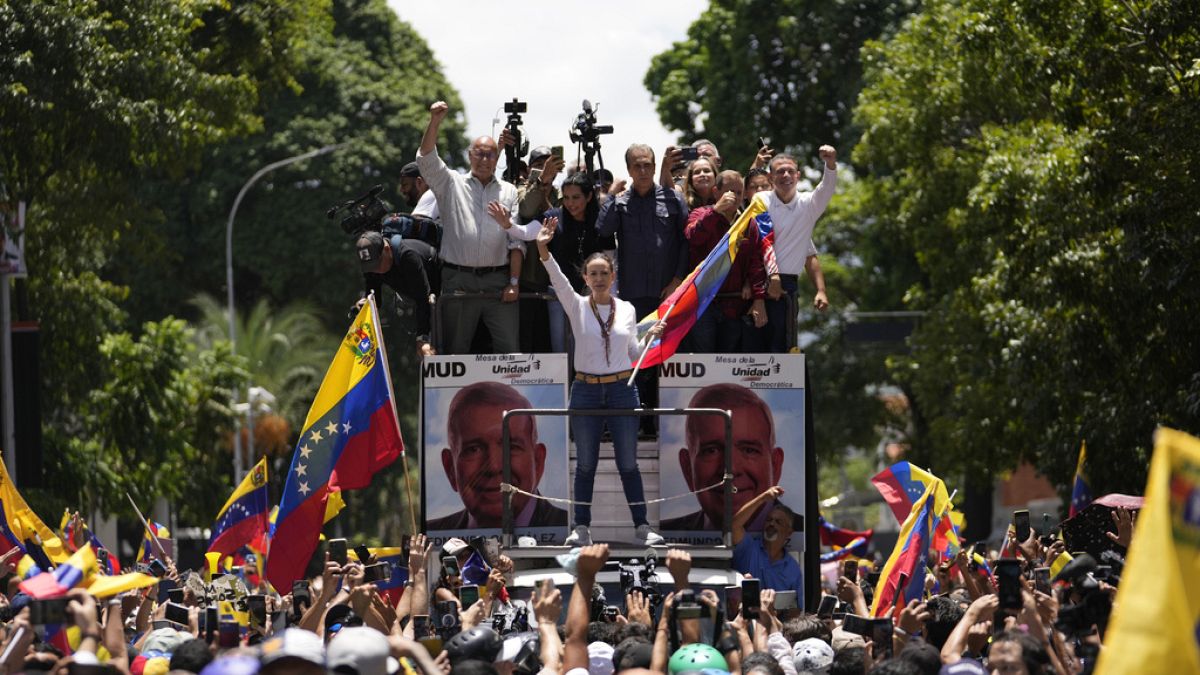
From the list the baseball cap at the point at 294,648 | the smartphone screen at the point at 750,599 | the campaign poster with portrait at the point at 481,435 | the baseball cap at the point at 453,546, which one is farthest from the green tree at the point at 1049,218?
the baseball cap at the point at 294,648

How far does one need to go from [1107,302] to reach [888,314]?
16189 millimetres

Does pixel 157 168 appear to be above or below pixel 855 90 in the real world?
below

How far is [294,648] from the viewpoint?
7094 mm

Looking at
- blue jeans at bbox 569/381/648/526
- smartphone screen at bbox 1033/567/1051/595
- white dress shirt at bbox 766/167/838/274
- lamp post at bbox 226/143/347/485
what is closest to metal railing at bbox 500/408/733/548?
blue jeans at bbox 569/381/648/526

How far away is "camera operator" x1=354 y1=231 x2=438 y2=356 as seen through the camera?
44.4 feet

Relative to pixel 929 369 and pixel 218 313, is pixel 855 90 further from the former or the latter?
pixel 218 313

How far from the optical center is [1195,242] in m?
20.8

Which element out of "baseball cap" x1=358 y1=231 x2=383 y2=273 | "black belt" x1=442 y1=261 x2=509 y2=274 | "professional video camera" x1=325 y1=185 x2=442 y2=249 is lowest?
"black belt" x1=442 y1=261 x2=509 y2=274

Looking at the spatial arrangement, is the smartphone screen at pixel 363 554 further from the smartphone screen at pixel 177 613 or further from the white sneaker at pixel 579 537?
the smartphone screen at pixel 177 613

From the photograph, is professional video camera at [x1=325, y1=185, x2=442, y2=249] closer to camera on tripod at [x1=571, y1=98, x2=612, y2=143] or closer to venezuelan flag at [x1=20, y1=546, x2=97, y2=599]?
camera on tripod at [x1=571, y1=98, x2=612, y2=143]

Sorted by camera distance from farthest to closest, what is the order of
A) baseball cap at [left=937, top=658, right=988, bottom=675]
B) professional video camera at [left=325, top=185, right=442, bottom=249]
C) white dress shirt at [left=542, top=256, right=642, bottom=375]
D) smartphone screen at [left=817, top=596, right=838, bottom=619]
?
professional video camera at [left=325, top=185, right=442, bottom=249] < white dress shirt at [left=542, top=256, right=642, bottom=375] < smartphone screen at [left=817, top=596, right=838, bottom=619] < baseball cap at [left=937, top=658, right=988, bottom=675]

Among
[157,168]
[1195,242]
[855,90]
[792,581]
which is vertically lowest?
[792,581]

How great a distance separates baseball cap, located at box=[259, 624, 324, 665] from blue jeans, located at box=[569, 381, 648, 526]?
4.95 m

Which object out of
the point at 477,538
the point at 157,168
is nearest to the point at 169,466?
the point at 157,168
